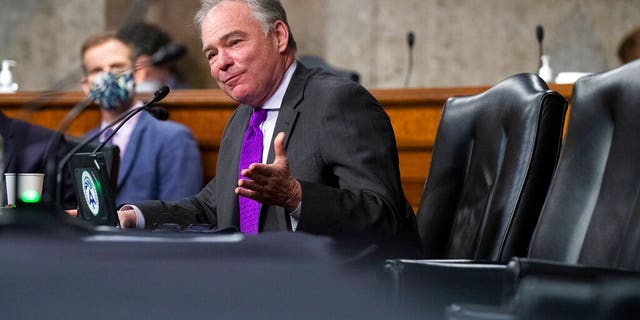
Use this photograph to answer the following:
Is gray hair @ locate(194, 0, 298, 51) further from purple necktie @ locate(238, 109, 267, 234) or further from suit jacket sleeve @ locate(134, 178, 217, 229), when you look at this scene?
suit jacket sleeve @ locate(134, 178, 217, 229)

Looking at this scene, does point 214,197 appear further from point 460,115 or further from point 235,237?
point 235,237

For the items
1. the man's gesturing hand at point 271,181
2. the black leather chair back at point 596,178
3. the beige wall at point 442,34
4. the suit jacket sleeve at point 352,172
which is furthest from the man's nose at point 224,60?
the beige wall at point 442,34

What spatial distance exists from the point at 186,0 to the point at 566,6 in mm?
2977

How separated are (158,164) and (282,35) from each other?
2.11 meters

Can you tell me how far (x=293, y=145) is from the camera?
2.64 meters

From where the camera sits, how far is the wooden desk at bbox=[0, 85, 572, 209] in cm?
482

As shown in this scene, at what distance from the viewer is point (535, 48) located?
8344 mm

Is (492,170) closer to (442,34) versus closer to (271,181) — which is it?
(271,181)

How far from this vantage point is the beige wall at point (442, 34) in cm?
831

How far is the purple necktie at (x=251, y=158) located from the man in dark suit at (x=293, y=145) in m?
0.01

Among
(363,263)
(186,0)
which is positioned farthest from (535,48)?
(363,263)

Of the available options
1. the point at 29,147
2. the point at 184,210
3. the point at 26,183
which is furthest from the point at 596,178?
the point at 29,147

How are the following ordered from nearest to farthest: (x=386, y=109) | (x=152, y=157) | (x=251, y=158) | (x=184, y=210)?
(x=251, y=158)
(x=184, y=210)
(x=152, y=157)
(x=386, y=109)

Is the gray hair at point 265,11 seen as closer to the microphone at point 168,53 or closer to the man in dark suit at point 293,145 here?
the man in dark suit at point 293,145
